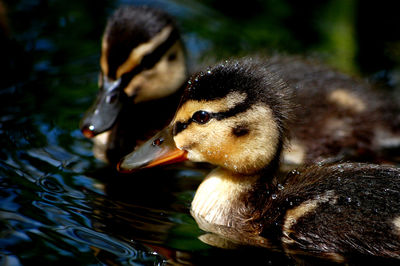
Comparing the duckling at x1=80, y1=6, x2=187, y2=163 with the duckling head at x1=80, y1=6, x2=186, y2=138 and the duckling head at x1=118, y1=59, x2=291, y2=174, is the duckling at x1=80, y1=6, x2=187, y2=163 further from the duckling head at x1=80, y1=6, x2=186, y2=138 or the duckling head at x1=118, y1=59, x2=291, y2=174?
the duckling head at x1=118, y1=59, x2=291, y2=174

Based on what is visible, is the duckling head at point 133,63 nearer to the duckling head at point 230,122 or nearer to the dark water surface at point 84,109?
the dark water surface at point 84,109

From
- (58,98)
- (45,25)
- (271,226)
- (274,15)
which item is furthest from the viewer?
(274,15)

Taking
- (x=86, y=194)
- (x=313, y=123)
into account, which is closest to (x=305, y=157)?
(x=313, y=123)

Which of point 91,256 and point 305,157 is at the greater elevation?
point 91,256

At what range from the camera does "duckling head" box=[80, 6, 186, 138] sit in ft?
11.9

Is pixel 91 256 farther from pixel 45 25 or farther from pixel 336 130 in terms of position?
pixel 45 25

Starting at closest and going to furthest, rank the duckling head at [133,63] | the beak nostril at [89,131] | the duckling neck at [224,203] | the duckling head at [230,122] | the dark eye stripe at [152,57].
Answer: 1. the duckling head at [230,122]
2. the duckling neck at [224,203]
3. the beak nostril at [89,131]
4. the duckling head at [133,63]
5. the dark eye stripe at [152,57]

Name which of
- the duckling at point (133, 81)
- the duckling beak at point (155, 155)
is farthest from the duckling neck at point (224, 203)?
the duckling at point (133, 81)

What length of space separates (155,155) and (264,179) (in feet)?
1.58

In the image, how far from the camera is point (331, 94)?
393 centimetres

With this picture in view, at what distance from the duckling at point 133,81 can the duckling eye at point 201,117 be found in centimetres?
74

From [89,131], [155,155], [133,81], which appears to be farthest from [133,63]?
[155,155]

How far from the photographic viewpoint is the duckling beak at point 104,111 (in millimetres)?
3537

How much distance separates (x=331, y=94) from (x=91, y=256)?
1.90m
